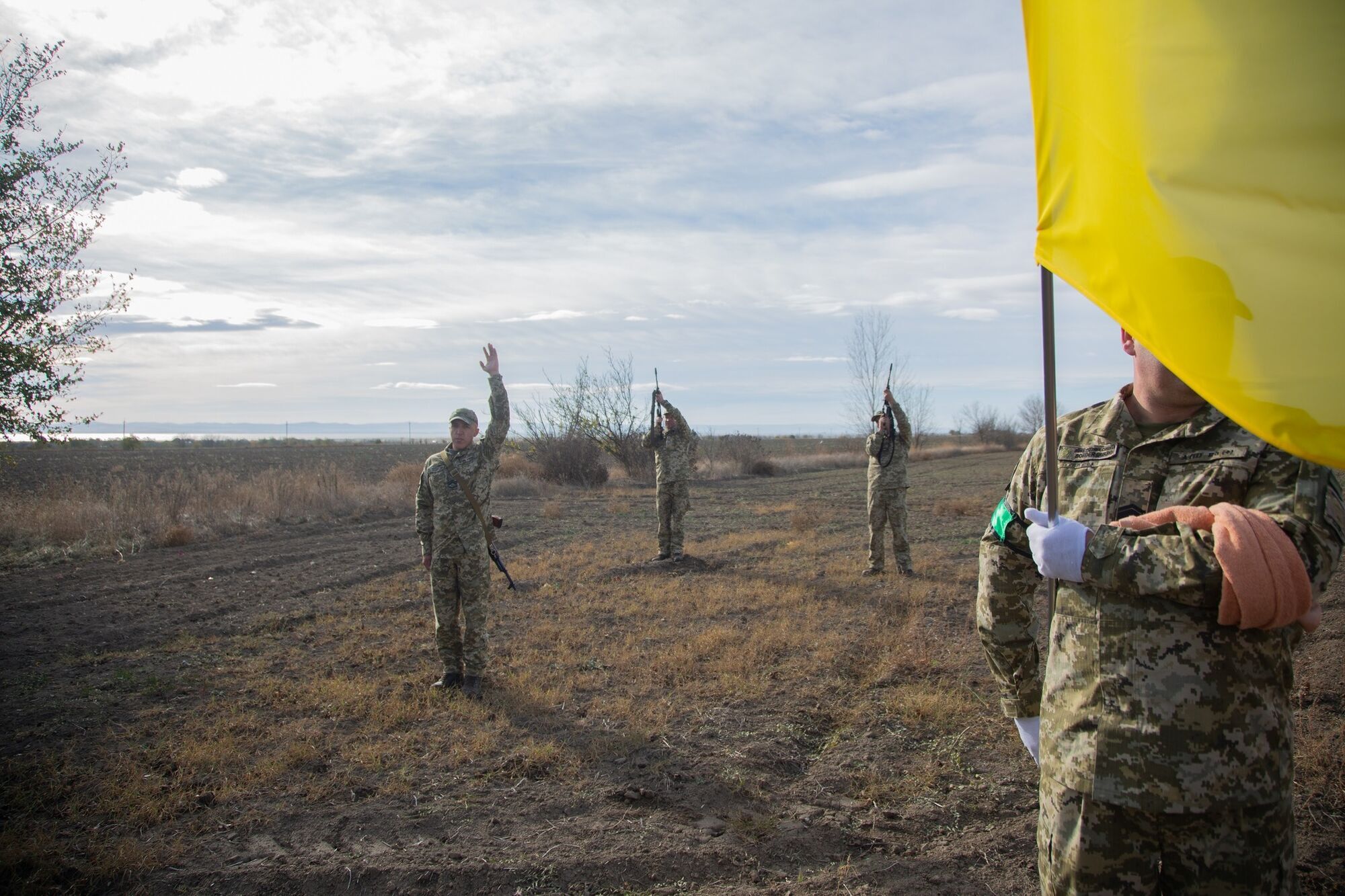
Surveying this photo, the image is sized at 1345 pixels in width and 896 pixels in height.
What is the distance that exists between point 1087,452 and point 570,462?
2870 centimetres

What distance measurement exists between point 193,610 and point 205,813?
6005 millimetres

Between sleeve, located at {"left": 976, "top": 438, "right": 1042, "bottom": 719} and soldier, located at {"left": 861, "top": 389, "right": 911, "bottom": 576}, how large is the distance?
27.3 ft

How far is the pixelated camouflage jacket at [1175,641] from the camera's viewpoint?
76.4 inches

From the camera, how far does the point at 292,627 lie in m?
8.96

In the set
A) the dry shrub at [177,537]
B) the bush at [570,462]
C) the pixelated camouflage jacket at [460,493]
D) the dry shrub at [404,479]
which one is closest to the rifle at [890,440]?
the pixelated camouflage jacket at [460,493]

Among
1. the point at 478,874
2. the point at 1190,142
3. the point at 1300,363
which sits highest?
the point at 1190,142

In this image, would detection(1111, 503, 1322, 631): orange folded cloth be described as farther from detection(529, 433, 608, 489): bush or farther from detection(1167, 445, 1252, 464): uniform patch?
detection(529, 433, 608, 489): bush

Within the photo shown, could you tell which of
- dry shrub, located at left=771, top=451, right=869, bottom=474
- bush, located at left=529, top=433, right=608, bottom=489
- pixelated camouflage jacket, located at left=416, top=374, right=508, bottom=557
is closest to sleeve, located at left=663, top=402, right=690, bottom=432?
pixelated camouflage jacket, located at left=416, top=374, right=508, bottom=557

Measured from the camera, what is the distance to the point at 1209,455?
2.14 metres

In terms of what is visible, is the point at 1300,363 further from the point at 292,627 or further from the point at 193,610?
the point at 193,610

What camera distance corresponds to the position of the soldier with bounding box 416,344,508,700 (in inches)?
253

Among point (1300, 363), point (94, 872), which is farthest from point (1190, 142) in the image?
point (94, 872)

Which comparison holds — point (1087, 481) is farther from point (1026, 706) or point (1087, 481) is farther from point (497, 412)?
point (497, 412)

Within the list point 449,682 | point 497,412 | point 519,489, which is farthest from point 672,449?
point 519,489
